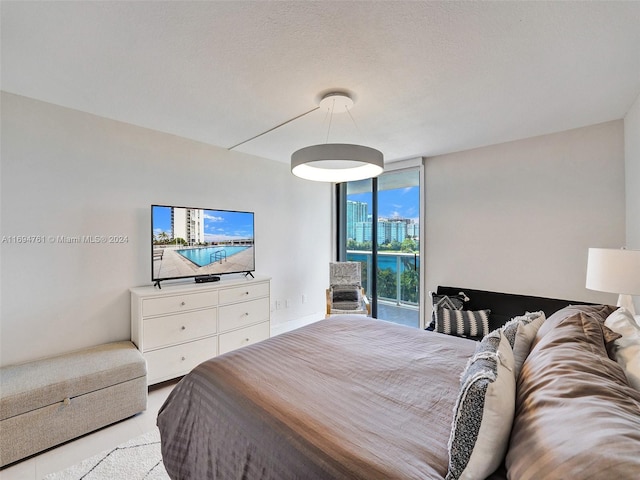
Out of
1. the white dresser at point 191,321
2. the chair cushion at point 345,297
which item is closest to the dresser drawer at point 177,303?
the white dresser at point 191,321

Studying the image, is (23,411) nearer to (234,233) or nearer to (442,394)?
(234,233)

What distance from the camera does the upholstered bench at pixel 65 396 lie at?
1.78 meters

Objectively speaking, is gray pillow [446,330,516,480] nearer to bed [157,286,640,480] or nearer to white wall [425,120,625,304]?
bed [157,286,640,480]

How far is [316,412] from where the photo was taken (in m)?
1.13

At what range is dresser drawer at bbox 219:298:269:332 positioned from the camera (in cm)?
307

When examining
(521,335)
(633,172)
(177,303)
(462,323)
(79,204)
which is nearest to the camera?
(521,335)

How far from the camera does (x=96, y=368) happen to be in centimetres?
212

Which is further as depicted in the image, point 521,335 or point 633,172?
point 633,172

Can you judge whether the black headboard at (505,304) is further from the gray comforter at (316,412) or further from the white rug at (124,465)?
the white rug at (124,465)

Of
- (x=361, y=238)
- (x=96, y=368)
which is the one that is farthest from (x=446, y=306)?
(x=96, y=368)

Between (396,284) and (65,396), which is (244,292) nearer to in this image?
(65,396)

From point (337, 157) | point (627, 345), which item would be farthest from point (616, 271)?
point (337, 157)

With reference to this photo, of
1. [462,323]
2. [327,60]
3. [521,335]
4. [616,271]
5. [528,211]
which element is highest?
[327,60]

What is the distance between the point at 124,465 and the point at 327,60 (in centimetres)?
281
